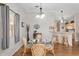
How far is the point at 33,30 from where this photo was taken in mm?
10078

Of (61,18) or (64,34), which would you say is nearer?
(64,34)

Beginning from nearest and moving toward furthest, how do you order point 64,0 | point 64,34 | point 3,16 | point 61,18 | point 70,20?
point 64,0 → point 3,16 → point 64,34 → point 61,18 → point 70,20

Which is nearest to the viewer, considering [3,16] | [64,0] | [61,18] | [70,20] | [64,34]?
[64,0]

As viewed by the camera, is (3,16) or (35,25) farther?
(35,25)

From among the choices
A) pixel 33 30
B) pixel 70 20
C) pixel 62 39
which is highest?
pixel 70 20

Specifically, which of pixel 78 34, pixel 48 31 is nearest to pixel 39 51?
pixel 48 31

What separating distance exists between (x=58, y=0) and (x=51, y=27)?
8.31 meters

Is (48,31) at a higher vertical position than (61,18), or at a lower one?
lower

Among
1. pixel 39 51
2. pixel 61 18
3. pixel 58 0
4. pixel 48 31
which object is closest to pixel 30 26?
pixel 48 31

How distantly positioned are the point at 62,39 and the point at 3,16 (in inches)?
248

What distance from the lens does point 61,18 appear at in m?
9.94

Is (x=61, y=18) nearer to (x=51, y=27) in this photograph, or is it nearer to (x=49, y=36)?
(x=51, y=27)

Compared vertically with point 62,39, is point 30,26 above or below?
above

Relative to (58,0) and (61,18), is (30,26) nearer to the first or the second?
(61,18)
